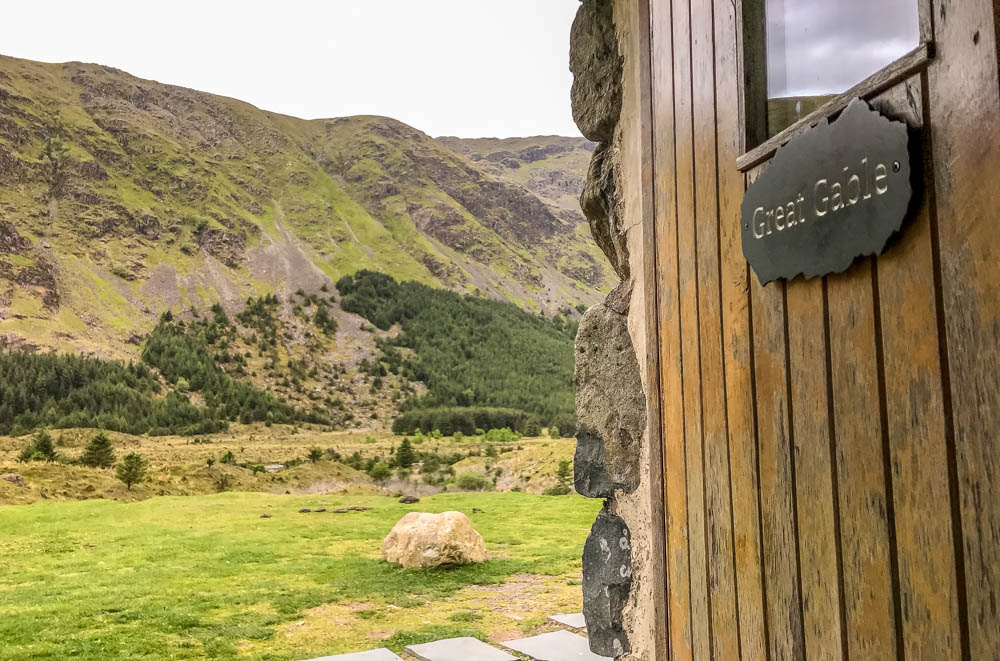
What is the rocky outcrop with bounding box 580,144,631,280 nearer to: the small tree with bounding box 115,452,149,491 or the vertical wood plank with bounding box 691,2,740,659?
the vertical wood plank with bounding box 691,2,740,659

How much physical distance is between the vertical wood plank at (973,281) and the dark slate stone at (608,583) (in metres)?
1.20

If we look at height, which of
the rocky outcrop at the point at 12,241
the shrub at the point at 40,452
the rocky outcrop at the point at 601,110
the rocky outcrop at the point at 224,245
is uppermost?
the rocky outcrop at the point at 224,245

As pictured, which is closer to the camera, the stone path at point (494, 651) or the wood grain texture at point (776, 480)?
the wood grain texture at point (776, 480)

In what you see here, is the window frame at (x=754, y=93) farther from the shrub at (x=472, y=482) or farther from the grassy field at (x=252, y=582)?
the shrub at (x=472, y=482)

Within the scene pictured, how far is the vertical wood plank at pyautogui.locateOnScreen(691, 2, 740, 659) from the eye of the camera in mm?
1252

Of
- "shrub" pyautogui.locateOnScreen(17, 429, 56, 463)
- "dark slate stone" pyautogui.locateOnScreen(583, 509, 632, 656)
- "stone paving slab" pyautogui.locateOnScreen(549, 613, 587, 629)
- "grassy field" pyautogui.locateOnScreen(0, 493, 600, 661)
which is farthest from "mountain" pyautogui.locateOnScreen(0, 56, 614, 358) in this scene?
"dark slate stone" pyautogui.locateOnScreen(583, 509, 632, 656)

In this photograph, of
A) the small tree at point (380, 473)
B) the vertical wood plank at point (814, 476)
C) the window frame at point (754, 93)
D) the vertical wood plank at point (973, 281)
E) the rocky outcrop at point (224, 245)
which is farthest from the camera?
the rocky outcrop at point (224, 245)

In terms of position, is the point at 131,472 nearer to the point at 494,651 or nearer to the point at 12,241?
the point at 494,651

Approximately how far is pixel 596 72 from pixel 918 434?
5.13 feet

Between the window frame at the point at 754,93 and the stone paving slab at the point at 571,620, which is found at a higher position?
the window frame at the point at 754,93

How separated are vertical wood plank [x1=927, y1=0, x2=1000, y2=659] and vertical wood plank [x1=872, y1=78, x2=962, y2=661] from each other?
16mm

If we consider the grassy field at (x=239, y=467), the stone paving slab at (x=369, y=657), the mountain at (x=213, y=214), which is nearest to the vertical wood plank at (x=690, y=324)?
the stone paving slab at (x=369, y=657)

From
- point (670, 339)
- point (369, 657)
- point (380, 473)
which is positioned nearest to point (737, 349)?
point (670, 339)

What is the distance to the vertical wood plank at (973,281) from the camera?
73cm
